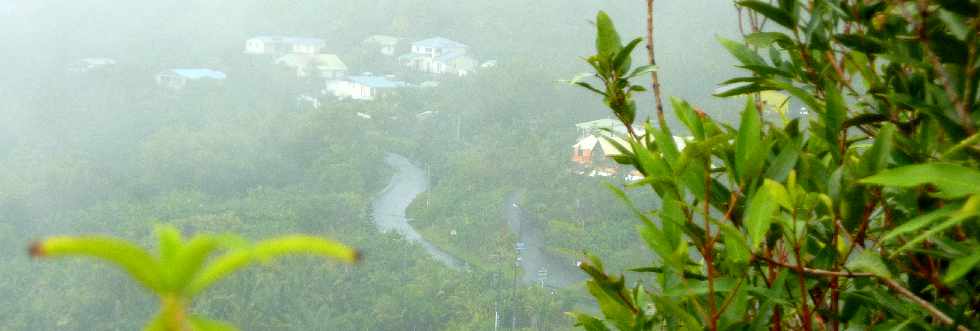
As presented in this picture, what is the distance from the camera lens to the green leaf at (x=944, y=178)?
254 millimetres

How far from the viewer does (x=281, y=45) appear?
12.3 meters

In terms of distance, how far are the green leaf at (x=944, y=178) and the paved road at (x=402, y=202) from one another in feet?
24.4

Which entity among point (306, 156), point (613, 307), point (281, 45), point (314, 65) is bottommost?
point (306, 156)

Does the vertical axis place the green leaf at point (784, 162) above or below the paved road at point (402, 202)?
above

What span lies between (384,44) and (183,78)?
109 inches

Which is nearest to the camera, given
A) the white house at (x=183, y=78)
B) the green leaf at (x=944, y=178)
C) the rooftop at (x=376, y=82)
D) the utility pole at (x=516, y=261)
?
the green leaf at (x=944, y=178)

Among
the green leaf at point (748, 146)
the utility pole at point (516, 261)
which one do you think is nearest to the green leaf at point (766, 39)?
the green leaf at point (748, 146)

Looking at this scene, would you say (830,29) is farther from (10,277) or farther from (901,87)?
(10,277)

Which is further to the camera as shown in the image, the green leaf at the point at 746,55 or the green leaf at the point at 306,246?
the green leaf at the point at 746,55

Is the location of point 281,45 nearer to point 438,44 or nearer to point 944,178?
point 438,44

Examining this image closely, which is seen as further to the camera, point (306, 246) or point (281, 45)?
point (281, 45)

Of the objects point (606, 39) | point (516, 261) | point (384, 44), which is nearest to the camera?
point (606, 39)

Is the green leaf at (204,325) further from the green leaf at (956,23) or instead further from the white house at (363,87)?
the white house at (363,87)

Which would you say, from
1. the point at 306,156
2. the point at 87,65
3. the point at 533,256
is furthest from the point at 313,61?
the point at 533,256
